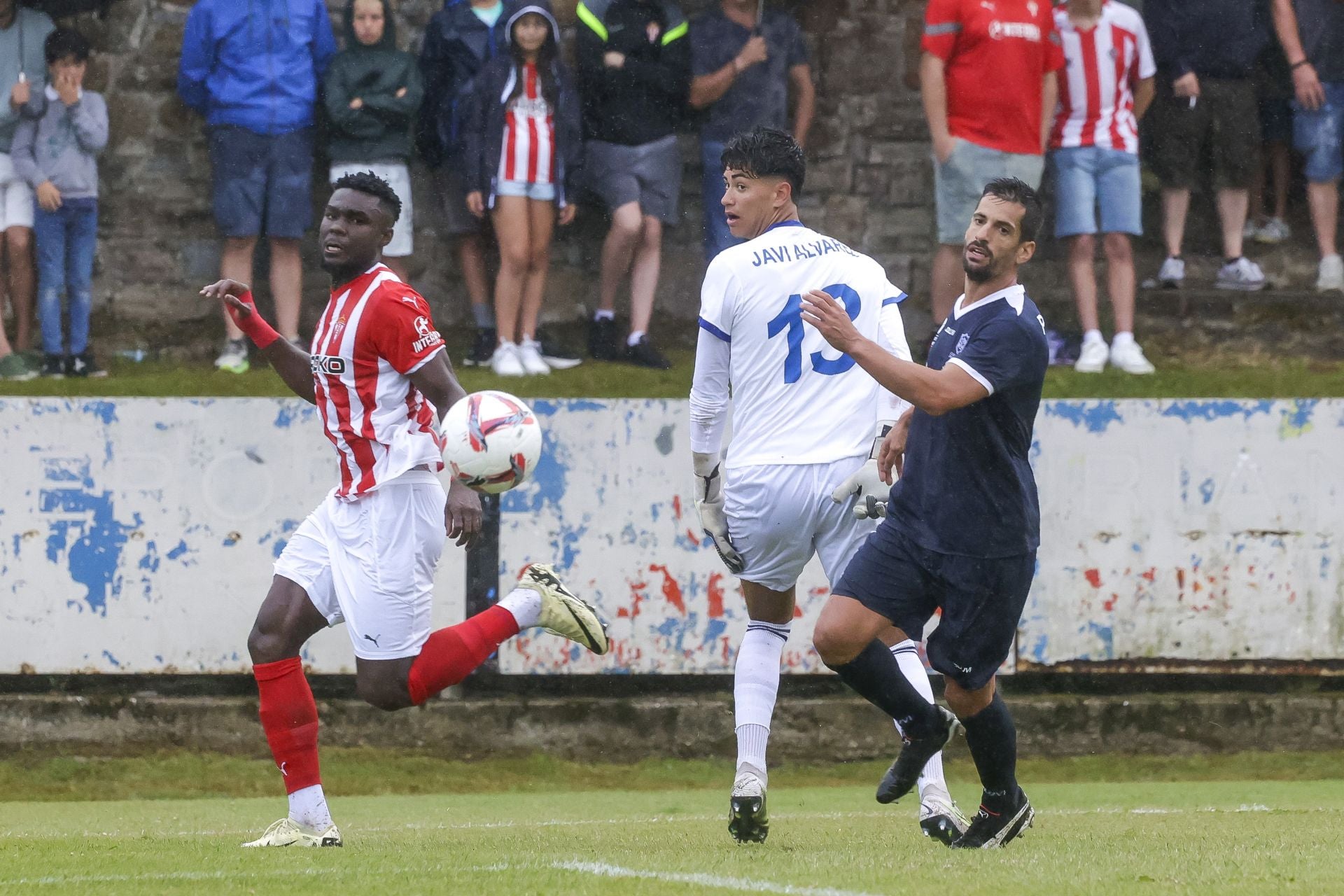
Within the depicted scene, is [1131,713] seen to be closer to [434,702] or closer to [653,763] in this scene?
[653,763]

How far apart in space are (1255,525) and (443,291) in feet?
16.6

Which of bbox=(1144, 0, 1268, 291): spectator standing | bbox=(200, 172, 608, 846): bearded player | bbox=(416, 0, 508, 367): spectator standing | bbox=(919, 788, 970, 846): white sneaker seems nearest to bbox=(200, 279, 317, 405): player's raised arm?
bbox=(200, 172, 608, 846): bearded player

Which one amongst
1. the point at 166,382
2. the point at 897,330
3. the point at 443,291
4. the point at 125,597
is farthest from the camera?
the point at 443,291

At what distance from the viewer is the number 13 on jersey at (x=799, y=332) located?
5.48 m

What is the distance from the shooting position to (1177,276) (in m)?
11.5

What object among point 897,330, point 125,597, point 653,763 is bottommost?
point 653,763

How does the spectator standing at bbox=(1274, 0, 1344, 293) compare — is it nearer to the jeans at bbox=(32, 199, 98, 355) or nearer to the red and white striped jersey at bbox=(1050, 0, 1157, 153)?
the red and white striped jersey at bbox=(1050, 0, 1157, 153)

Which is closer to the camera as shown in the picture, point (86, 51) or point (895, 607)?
point (895, 607)

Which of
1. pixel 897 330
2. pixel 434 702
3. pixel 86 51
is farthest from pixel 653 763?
pixel 86 51

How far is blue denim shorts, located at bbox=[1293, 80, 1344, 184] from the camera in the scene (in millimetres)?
11250

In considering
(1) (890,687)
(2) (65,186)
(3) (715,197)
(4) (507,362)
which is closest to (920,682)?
(1) (890,687)

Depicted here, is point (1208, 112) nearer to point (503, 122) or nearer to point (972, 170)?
point (972, 170)

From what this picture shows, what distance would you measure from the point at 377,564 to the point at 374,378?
1.88 ft

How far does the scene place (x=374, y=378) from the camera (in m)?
5.56
